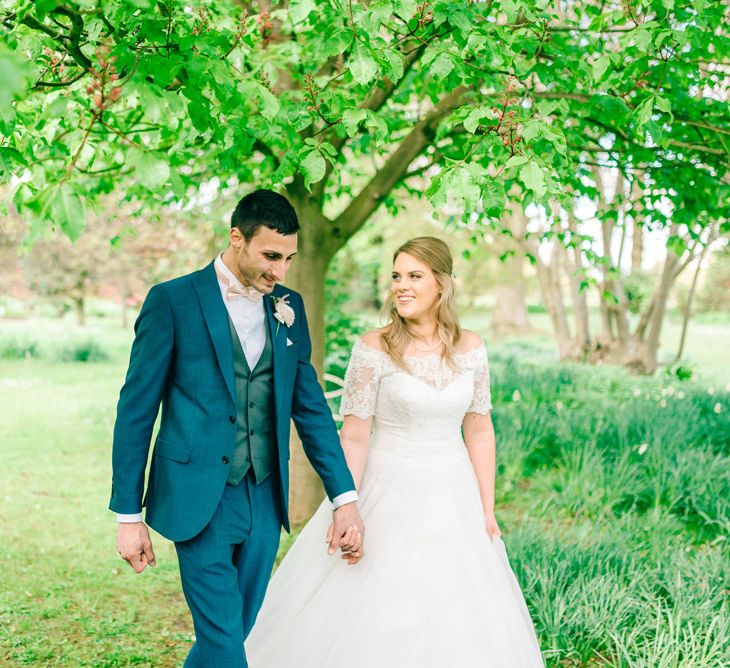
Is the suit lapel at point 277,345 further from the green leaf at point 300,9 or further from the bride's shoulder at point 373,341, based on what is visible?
the green leaf at point 300,9

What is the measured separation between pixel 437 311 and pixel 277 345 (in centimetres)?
107

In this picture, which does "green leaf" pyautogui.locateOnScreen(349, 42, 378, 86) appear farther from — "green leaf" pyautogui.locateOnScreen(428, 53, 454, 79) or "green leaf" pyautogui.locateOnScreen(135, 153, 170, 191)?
"green leaf" pyautogui.locateOnScreen(135, 153, 170, 191)

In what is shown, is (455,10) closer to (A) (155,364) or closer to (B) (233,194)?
(A) (155,364)

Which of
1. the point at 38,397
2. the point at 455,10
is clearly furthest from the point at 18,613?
the point at 38,397

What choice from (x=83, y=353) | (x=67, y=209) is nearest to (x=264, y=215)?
(x=67, y=209)

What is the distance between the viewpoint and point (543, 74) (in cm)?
382

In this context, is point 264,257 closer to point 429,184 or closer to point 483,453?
point 429,184

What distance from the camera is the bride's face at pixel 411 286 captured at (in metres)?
3.54

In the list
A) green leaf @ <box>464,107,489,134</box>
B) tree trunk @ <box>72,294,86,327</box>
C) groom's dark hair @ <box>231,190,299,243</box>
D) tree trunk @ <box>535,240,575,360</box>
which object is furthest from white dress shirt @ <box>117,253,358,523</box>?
tree trunk @ <box>72,294,86,327</box>

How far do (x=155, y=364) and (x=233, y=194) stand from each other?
6.65m

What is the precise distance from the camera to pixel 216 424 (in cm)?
272

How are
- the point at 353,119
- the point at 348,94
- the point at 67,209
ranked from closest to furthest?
the point at 67,209
the point at 353,119
the point at 348,94

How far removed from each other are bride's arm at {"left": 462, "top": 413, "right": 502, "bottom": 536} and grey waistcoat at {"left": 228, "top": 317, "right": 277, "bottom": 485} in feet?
3.89

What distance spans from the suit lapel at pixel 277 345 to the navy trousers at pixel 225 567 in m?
0.35
